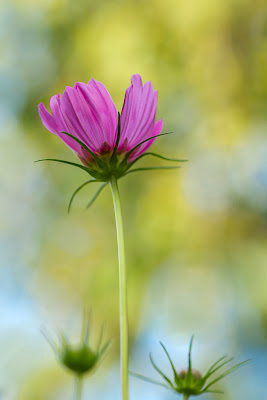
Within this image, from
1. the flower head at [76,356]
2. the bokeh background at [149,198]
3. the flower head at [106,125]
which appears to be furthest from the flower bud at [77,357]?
the bokeh background at [149,198]

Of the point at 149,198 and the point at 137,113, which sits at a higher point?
the point at 149,198

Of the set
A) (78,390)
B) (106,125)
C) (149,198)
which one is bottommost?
(78,390)

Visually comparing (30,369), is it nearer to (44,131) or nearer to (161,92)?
(44,131)

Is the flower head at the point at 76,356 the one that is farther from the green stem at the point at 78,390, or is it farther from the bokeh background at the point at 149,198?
the bokeh background at the point at 149,198

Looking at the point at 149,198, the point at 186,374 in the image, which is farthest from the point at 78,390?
the point at 149,198

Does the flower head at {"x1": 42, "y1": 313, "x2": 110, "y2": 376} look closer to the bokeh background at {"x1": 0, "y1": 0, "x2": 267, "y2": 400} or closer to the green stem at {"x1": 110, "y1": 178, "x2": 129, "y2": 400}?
the green stem at {"x1": 110, "y1": 178, "x2": 129, "y2": 400}

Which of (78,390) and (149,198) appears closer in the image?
(78,390)

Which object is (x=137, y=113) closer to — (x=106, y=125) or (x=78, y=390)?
(x=106, y=125)

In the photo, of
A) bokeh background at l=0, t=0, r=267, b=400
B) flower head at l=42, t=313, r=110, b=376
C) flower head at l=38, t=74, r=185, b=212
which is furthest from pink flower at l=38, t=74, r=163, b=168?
bokeh background at l=0, t=0, r=267, b=400

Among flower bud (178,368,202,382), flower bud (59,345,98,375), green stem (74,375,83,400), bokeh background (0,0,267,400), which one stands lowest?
green stem (74,375,83,400)
